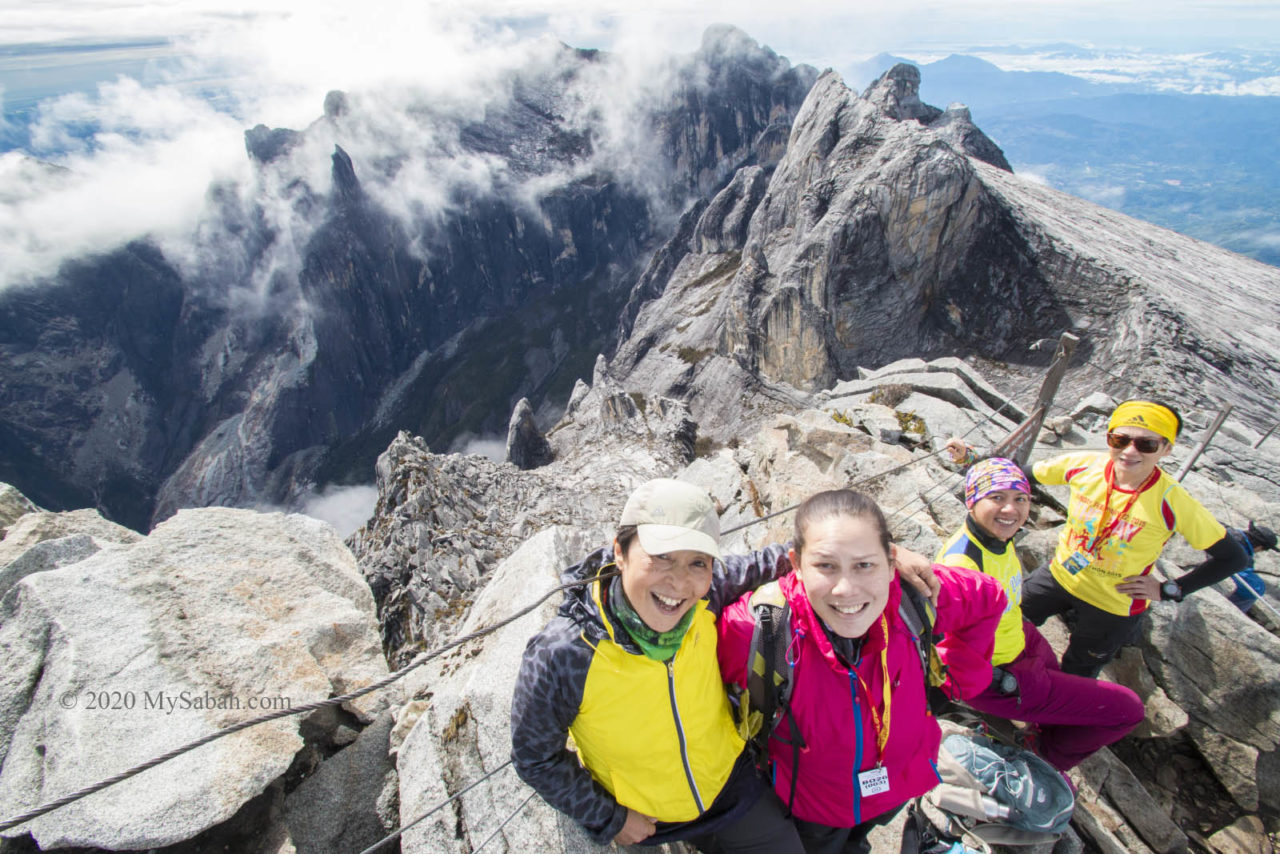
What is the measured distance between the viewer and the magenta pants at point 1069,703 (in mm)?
6426

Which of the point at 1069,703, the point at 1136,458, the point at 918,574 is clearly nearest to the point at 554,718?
the point at 918,574

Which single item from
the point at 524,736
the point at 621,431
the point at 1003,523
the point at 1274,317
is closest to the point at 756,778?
the point at 524,736

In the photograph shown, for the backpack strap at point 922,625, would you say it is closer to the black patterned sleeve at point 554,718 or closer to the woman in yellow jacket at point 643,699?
the woman in yellow jacket at point 643,699

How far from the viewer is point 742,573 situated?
19.5ft

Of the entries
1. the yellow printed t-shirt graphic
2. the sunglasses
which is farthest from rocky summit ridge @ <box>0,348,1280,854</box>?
the sunglasses

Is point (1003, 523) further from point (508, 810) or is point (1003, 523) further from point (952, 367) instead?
point (952, 367)

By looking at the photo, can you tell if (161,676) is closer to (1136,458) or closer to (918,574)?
(918,574)

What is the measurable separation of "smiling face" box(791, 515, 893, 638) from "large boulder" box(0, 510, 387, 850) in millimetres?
6387

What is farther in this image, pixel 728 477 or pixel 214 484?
pixel 214 484

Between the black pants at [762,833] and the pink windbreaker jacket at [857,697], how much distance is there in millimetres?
182

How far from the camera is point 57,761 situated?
5926 millimetres

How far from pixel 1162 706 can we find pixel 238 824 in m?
12.6

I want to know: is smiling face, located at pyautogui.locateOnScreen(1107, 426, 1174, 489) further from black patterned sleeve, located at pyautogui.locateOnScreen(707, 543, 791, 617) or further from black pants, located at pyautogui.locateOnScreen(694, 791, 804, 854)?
A: black pants, located at pyautogui.locateOnScreen(694, 791, 804, 854)

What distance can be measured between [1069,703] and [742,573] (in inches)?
172
